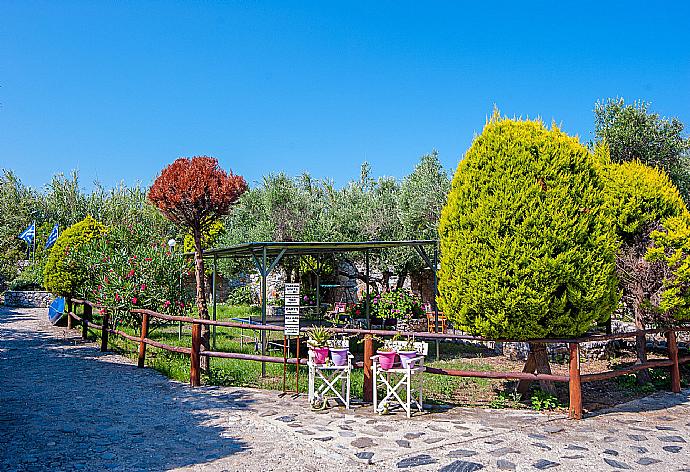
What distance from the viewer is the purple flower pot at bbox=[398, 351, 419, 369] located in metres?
5.74

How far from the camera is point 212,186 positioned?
799 centimetres

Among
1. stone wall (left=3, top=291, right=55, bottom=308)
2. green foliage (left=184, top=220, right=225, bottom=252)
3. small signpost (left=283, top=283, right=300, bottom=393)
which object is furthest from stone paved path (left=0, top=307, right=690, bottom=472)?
stone wall (left=3, top=291, right=55, bottom=308)

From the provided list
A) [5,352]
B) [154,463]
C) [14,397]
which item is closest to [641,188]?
[154,463]

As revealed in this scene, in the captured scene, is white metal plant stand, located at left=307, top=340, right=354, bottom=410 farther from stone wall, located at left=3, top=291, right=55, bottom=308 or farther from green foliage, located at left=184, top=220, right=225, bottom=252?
stone wall, located at left=3, top=291, right=55, bottom=308

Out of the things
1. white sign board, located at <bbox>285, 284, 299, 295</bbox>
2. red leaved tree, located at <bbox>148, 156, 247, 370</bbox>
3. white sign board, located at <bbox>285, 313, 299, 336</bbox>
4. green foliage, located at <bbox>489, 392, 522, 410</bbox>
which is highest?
red leaved tree, located at <bbox>148, 156, 247, 370</bbox>

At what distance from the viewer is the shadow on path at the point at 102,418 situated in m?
4.32

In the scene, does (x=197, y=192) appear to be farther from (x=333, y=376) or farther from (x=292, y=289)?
(x=333, y=376)

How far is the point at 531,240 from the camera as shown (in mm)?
5715

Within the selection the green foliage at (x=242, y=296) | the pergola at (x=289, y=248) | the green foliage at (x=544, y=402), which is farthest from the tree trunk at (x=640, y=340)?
the green foliage at (x=242, y=296)

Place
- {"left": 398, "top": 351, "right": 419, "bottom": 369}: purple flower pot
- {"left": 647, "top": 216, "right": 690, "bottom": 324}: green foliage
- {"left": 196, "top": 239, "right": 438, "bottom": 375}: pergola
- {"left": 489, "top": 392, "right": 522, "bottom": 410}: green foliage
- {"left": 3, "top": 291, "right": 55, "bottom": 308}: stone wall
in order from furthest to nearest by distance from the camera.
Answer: {"left": 3, "top": 291, "right": 55, "bottom": 308}: stone wall
{"left": 196, "top": 239, "right": 438, "bottom": 375}: pergola
{"left": 647, "top": 216, "right": 690, "bottom": 324}: green foliage
{"left": 489, "top": 392, "right": 522, "bottom": 410}: green foliage
{"left": 398, "top": 351, "right": 419, "bottom": 369}: purple flower pot

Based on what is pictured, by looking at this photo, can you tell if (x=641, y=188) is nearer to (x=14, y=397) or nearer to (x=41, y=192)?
(x=14, y=397)

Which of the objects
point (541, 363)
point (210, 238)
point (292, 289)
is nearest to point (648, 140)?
point (541, 363)

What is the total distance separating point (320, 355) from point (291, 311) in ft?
4.60

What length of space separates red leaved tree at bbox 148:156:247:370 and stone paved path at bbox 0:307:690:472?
198 centimetres
